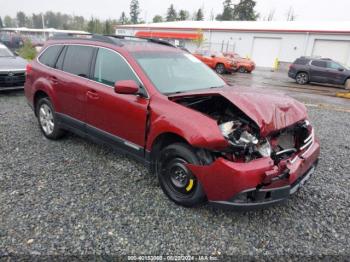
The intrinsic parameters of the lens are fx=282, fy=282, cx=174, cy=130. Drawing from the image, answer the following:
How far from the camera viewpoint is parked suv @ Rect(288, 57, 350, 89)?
16234 millimetres

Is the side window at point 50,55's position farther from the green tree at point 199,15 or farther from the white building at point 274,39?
the green tree at point 199,15

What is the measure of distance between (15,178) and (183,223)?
2.30 m

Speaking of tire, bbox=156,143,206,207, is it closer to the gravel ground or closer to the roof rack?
the gravel ground

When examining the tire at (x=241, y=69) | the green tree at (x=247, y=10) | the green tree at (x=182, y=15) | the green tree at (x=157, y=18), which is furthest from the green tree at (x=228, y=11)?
the tire at (x=241, y=69)

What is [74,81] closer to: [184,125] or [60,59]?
[60,59]

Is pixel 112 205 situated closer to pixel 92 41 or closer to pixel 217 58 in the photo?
pixel 92 41

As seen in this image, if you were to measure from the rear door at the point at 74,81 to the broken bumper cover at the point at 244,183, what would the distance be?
2150mm

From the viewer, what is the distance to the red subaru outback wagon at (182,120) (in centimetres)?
271

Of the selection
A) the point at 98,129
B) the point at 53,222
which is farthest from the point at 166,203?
the point at 98,129

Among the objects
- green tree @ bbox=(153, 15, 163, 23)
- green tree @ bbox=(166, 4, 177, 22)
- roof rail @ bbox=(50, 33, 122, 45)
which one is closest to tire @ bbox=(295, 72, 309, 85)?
roof rail @ bbox=(50, 33, 122, 45)

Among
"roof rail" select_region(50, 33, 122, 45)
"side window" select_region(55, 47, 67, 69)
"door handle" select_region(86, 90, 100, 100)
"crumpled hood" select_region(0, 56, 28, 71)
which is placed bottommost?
"crumpled hood" select_region(0, 56, 28, 71)

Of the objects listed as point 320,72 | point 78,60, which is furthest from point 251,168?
point 320,72

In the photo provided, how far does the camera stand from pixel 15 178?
367 cm

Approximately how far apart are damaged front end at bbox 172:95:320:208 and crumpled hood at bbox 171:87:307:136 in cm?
5
